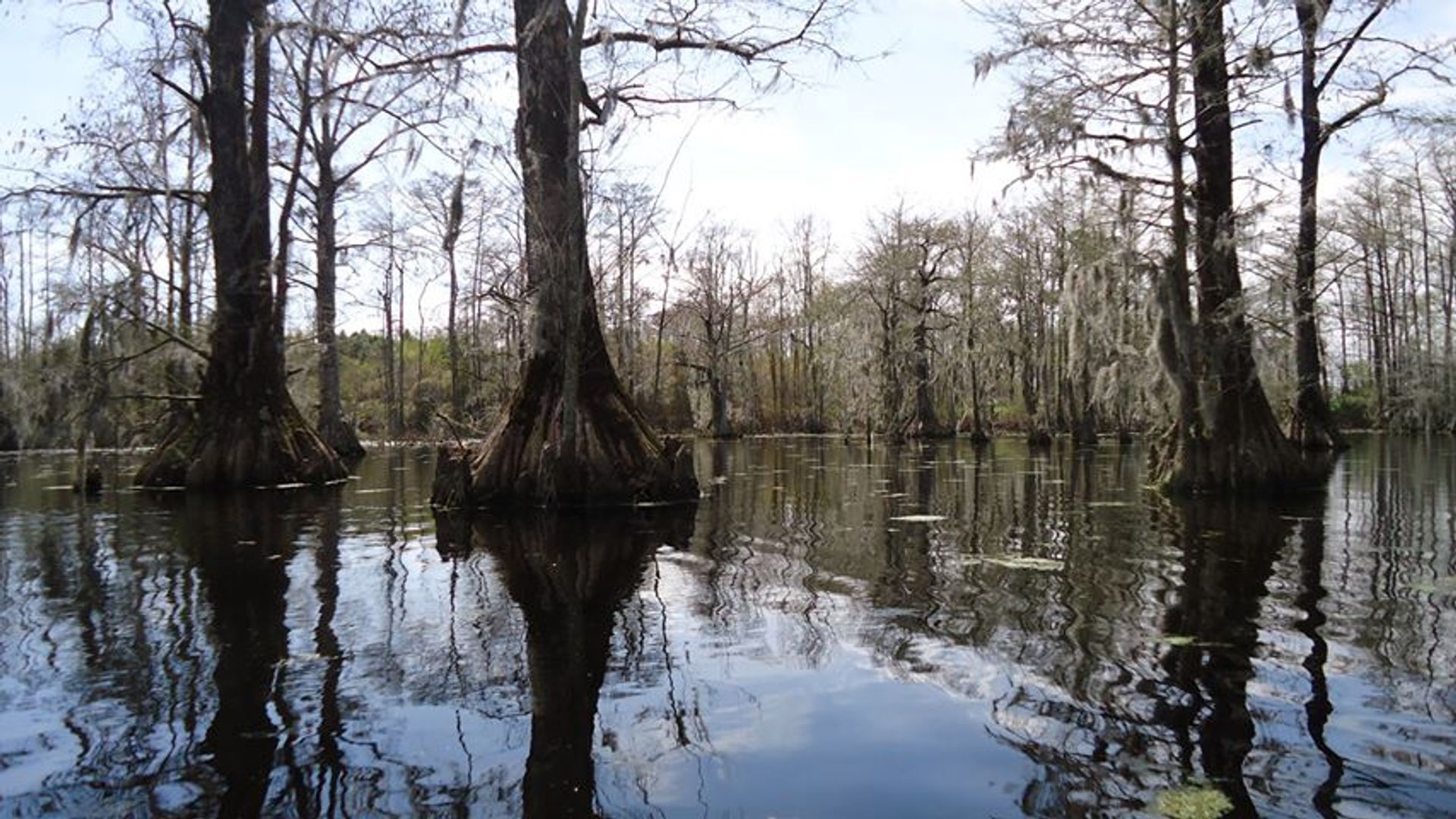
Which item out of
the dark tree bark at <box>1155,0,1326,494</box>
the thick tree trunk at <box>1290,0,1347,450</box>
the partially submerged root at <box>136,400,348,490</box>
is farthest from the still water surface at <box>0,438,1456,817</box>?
the thick tree trunk at <box>1290,0,1347,450</box>

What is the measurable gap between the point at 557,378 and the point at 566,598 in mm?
6055

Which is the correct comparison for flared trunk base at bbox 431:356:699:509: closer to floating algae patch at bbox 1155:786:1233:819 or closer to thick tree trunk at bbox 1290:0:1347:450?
floating algae patch at bbox 1155:786:1233:819

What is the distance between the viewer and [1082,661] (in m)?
4.55

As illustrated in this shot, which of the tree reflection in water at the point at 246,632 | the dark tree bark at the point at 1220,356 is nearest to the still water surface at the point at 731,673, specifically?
the tree reflection in water at the point at 246,632

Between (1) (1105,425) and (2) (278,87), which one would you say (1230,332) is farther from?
(1) (1105,425)

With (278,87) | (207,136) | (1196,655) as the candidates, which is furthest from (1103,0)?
(278,87)

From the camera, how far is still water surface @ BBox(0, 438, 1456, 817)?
10.2 ft

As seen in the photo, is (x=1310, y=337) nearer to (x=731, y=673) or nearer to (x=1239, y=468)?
(x=1239, y=468)

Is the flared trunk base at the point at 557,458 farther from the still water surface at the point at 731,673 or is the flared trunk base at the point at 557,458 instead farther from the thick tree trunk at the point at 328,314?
the thick tree trunk at the point at 328,314

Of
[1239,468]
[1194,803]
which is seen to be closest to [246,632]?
[1194,803]

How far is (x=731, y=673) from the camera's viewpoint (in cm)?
454

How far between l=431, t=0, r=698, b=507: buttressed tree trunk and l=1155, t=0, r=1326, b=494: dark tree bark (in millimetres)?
7028

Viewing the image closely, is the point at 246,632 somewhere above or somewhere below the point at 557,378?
below

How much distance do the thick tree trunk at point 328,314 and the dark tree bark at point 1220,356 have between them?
66.5ft
